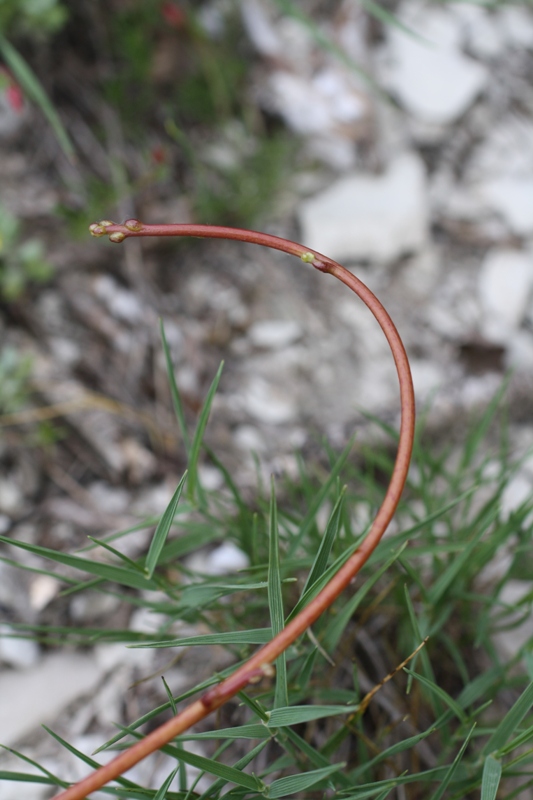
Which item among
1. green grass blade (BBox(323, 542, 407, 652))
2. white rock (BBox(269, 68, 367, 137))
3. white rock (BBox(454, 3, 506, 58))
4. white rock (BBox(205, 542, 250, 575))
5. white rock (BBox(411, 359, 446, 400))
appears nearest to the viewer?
green grass blade (BBox(323, 542, 407, 652))

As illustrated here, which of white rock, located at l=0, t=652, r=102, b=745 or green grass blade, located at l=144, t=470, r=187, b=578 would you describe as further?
white rock, located at l=0, t=652, r=102, b=745

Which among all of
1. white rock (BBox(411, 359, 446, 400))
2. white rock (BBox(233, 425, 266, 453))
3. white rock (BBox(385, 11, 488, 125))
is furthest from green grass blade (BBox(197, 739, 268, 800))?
white rock (BBox(385, 11, 488, 125))

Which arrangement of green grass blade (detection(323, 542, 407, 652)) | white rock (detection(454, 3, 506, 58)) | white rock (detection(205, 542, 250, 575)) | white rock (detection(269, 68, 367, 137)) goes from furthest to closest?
white rock (detection(454, 3, 506, 58))
white rock (detection(269, 68, 367, 137))
white rock (detection(205, 542, 250, 575))
green grass blade (detection(323, 542, 407, 652))

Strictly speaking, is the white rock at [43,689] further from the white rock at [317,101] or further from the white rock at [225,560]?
the white rock at [317,101]

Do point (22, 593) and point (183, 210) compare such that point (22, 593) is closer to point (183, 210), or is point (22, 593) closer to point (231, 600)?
point (231, 600)

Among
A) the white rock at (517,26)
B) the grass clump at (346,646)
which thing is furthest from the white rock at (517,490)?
the white rock at (517,26)

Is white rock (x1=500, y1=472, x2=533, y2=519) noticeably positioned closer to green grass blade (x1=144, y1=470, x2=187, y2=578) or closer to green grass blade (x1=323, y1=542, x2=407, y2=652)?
green grass blade (x1=323, y1=542, x2=407, y2=652)
